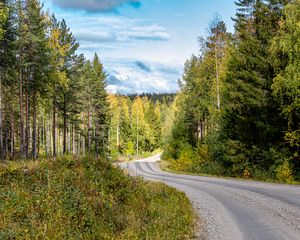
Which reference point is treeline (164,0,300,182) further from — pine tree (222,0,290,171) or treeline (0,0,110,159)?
treeline (0,0,110,159)

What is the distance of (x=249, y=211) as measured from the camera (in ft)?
50.3

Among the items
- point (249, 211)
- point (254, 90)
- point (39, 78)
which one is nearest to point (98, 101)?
point (39, 78)

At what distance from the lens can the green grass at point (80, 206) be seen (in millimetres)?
9867

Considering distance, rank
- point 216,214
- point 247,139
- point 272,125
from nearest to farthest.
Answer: point 216,214, point 272,125, point 247,139

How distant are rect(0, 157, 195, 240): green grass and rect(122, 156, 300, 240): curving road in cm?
118

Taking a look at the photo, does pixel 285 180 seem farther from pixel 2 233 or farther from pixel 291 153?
pixel 2 233

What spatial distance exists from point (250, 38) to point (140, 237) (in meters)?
22.2

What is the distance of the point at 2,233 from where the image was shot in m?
8.69

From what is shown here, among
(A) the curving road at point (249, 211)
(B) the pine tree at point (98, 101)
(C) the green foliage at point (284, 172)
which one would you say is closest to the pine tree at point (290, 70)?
(C) the green foliage at point (284, 172)

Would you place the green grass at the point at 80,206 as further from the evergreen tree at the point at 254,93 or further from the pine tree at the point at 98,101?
the pine tree at the point at 98,101

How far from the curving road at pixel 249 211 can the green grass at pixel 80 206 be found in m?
1.18

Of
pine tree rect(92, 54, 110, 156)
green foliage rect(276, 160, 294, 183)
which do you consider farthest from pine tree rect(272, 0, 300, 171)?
pine tree rect(92, 54, 110, 156)

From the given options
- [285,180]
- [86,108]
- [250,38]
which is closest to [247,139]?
[285,180]

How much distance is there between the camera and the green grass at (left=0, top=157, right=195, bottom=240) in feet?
32.4
